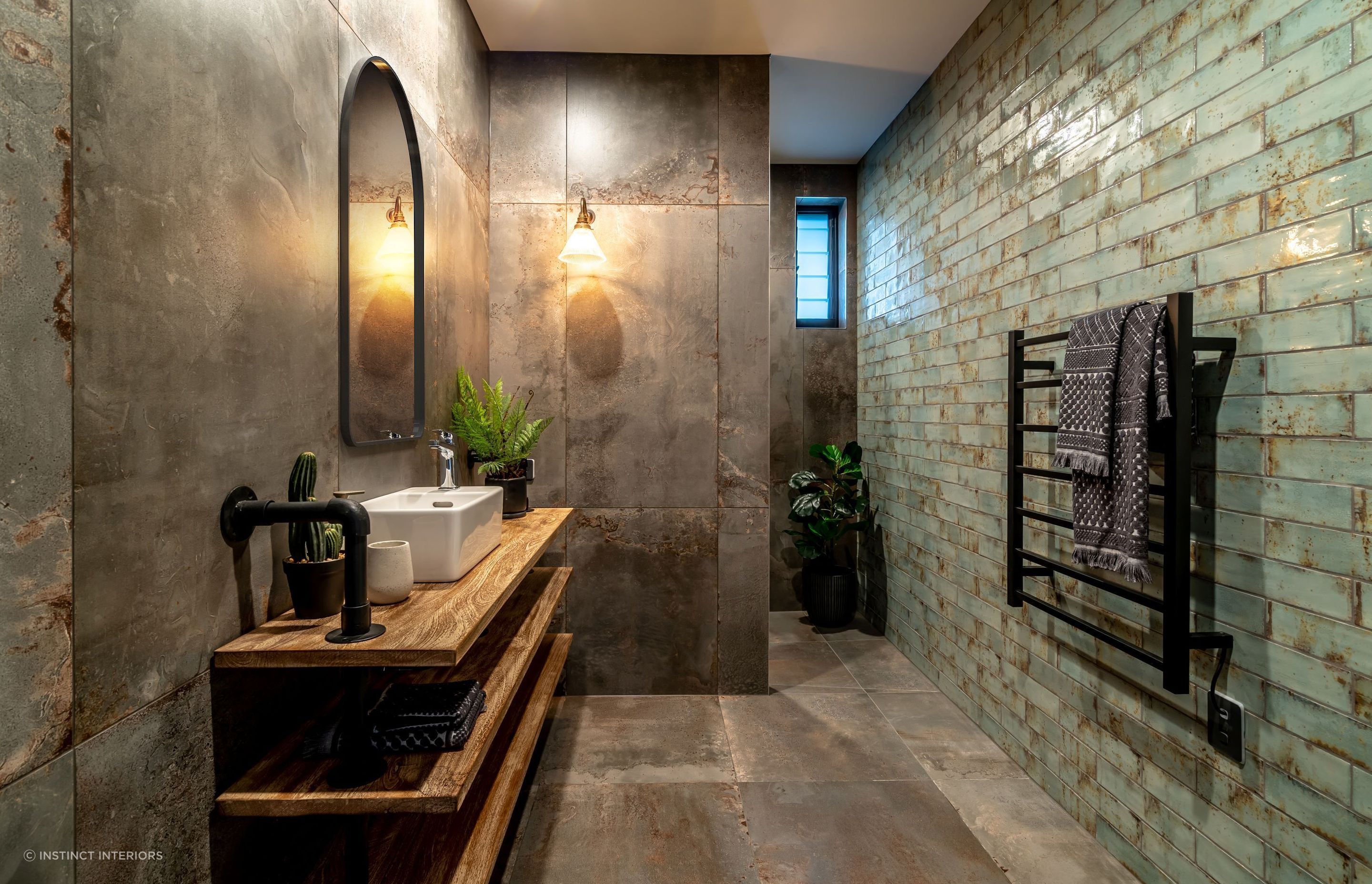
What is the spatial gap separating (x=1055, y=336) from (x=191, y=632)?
221 cm

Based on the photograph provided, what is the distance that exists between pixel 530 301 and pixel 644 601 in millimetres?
1416

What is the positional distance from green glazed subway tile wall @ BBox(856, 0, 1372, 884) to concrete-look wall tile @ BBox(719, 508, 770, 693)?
873mm

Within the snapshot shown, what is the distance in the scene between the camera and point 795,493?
424 centimetres

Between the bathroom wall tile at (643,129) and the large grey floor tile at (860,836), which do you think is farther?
the bathroom wall tile at (643,129)

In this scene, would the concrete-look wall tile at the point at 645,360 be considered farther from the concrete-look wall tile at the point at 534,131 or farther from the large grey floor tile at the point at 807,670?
the large grey floor tile at the point at 807,670

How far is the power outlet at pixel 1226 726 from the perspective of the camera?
156cm

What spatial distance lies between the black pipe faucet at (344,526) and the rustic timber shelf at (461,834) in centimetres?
56

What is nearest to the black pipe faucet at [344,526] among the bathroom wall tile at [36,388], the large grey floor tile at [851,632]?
the bathroom wall tile at [36,388]

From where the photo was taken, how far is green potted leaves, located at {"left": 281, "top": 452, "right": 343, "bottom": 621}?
1208 millimetres

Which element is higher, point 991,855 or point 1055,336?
point 1055,336

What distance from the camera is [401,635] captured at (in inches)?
44.6

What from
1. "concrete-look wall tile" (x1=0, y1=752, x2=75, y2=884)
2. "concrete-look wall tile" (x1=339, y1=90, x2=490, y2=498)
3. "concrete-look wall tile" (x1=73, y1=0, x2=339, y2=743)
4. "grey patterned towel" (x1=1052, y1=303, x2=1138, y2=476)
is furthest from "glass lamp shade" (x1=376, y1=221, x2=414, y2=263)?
"grey patterned towel" (x1=1052, y1=303, x2=1138, y2=476)

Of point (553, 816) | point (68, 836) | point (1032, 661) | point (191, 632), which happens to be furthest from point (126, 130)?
point (1032, 661)

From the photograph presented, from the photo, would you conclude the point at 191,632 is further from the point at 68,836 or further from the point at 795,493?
the point at 795,493
